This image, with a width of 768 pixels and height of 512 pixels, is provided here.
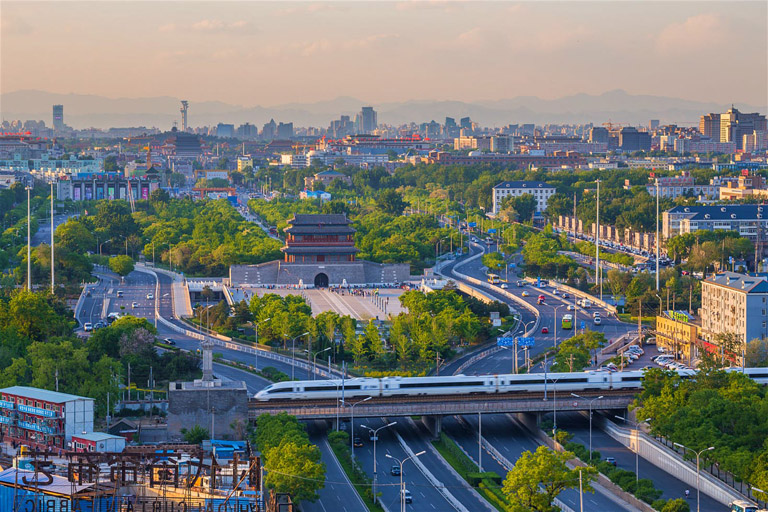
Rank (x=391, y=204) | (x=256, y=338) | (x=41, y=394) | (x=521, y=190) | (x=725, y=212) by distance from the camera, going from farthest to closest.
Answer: (x=521, y=190)
(x=391, y=204)
(x=725, y=212)
(x=256, y=338)
(x=41, y=394)

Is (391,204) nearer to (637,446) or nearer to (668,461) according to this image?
(637,446)

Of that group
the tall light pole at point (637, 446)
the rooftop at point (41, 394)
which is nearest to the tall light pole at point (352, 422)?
the rooftop at point (41, 394)

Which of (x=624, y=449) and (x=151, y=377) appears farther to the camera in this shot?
(x=151, y=377)

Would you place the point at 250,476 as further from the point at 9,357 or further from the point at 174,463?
the point at 9,357

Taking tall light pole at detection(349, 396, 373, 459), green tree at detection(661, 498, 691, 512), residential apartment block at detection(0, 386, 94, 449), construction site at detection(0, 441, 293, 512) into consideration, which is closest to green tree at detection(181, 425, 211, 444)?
residential apartment block at detection(0, 386, 94, 449)

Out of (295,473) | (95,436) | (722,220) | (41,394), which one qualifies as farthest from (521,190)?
(295,473)

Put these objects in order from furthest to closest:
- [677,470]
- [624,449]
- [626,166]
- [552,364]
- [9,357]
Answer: [626,166] < [552,364] < [9,357] < [624,449] < [677,470]

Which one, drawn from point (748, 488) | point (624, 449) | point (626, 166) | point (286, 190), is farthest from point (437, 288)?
point (626, 166)
